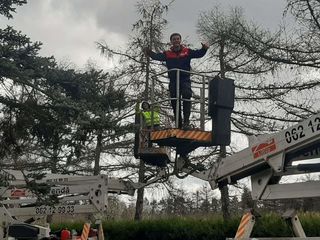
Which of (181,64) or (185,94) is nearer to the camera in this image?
(185,94)

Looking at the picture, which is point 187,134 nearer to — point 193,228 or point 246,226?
point 246,226

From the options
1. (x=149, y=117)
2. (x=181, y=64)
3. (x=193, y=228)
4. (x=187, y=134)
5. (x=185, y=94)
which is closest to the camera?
(x=187, y=134)

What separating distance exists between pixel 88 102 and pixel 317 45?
181 inches

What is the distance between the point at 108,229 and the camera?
13.9 meters

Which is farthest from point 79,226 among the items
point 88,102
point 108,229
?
point 88,102

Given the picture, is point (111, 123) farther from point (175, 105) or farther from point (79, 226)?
point (79, 226)

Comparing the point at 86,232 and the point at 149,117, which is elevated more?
the point at 149,117

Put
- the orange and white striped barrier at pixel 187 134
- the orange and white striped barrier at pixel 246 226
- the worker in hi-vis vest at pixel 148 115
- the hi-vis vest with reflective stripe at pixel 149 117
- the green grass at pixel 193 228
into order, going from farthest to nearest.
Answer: the green grass at pixel 193 228
the hi-vis vest with reflective stripe at pixel 149 117
the worker in hi-vis vest at pixel 148 115
the orange and white striped barrier at pixel 187 134
the orange and white striped barrier at pixel 246 226

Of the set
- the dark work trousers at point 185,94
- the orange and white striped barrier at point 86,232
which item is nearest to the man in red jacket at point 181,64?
the dark work trousers at point 185,94

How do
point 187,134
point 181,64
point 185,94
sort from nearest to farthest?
1. point 187,134
2. point 185,94
3. point 181,64

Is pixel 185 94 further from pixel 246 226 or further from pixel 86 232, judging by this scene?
pixel 246 226

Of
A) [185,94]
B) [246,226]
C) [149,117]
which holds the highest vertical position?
[185,94]

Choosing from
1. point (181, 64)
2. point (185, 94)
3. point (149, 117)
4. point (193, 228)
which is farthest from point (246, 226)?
point (193, 228)

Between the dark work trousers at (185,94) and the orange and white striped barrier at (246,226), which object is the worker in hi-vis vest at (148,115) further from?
the orange and white striped barrier at (246,226)
